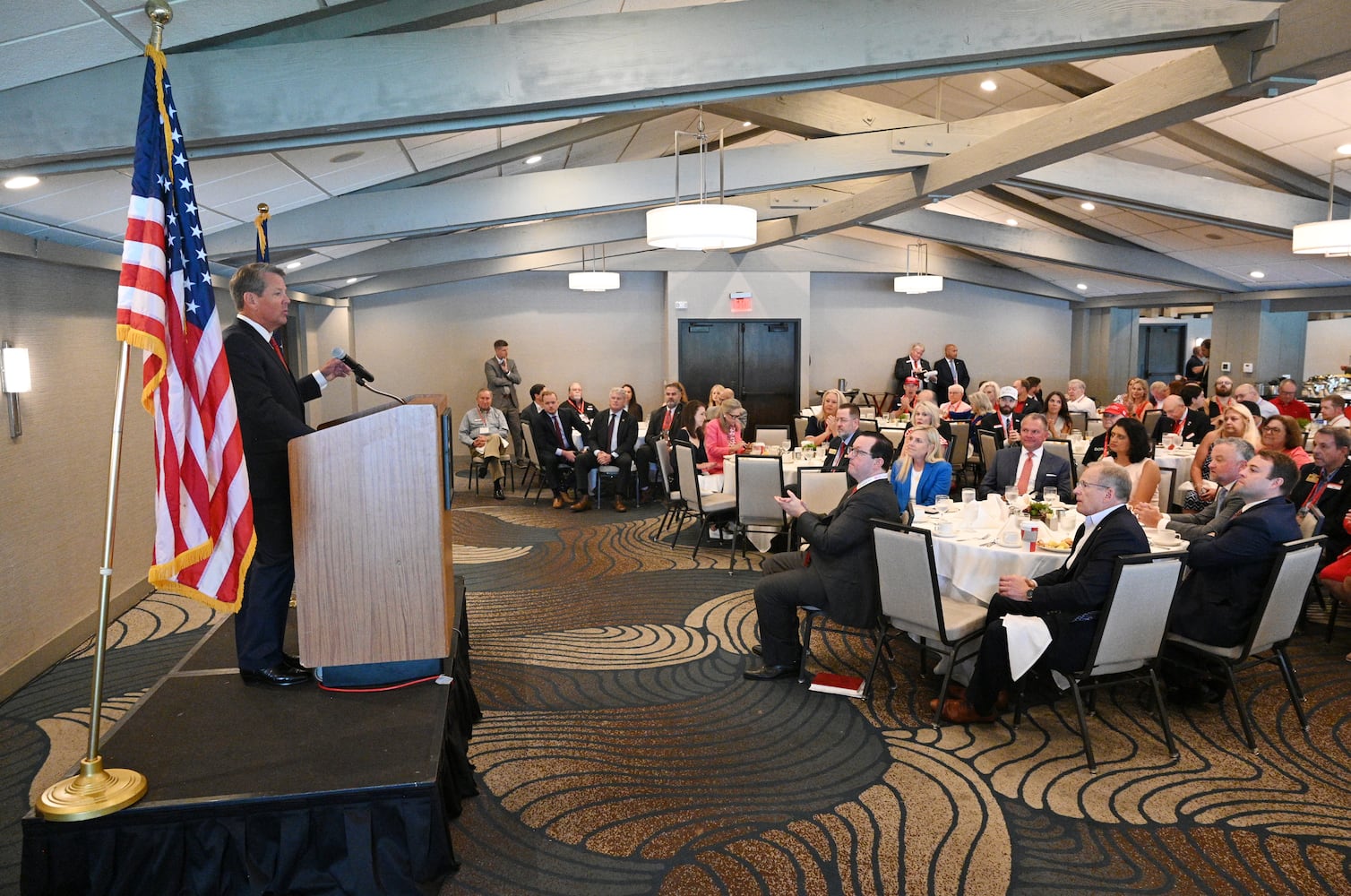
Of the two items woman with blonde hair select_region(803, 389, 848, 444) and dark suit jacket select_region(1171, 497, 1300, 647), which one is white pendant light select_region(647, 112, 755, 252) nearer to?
woman with blonde hair select_region(803, 389, 848, 444)

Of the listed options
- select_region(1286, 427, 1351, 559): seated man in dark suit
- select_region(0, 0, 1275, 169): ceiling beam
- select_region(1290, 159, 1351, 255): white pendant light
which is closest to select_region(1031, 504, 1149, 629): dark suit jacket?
select_region(0, 0, 1275, 169): ceiling beam

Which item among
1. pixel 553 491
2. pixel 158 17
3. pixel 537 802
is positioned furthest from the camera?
pixel 553 491

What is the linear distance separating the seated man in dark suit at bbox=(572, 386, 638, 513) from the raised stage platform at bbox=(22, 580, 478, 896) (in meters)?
6.73

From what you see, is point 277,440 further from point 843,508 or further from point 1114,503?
point 1114,503

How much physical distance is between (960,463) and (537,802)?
8.47 m

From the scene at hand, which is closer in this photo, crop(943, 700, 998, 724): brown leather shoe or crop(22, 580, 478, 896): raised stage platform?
crop(22, 580, 478, 896): raised stage platform

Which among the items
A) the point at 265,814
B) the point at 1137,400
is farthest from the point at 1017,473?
the point at 265,814

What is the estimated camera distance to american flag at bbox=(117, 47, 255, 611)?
8.71 ft

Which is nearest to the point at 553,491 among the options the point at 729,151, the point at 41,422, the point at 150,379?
the point at 729,151

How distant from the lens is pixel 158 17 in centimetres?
246

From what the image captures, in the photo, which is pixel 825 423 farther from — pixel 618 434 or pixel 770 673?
pixel 770 673

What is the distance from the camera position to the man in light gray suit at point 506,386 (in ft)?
42.5

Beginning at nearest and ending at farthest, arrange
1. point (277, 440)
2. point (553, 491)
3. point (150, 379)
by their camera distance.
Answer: point (150, 379), point (277, 440), point (553, 491)

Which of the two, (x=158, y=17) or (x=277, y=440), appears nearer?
(x=158, y=17)
